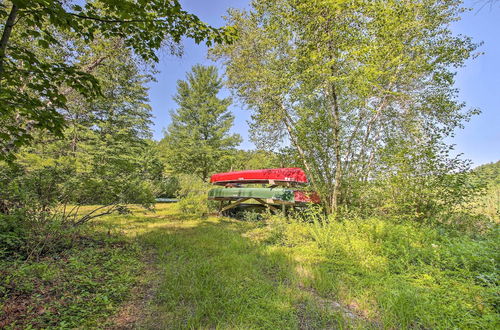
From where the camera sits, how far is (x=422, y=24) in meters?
5.26

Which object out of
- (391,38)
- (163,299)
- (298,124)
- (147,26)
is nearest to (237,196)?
(298,124)

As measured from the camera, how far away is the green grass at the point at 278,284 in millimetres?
1966

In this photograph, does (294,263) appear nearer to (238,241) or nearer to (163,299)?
(238,241)

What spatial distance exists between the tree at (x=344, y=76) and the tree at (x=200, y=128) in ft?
31.8

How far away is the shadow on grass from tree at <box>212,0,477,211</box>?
331 centimetres

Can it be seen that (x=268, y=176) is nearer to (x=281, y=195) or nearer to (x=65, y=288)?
(x=281, y=195)

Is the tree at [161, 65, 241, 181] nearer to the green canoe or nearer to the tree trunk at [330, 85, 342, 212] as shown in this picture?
the green canoe

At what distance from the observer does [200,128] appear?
55.2ft

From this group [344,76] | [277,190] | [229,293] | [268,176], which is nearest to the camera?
[229,293]

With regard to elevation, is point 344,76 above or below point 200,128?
below

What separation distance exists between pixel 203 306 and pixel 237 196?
4942mm

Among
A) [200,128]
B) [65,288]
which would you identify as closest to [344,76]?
[65,288]

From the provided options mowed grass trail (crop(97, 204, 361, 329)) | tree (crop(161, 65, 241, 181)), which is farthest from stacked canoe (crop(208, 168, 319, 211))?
tree (crop(161, 65, 241, 181))

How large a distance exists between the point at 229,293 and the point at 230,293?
13 mm
